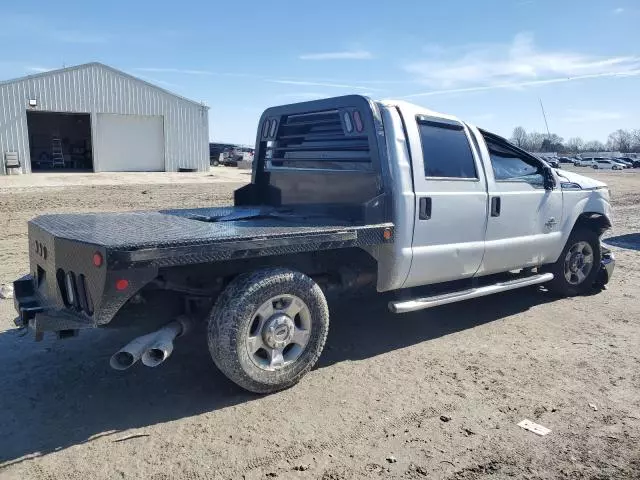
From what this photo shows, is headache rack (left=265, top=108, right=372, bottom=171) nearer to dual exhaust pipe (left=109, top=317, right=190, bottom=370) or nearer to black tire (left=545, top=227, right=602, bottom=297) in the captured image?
dual exhaust pipe (left=109, top=317, right=190, bottom=370)

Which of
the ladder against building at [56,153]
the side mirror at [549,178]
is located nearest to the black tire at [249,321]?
the side mirror at [549,178]

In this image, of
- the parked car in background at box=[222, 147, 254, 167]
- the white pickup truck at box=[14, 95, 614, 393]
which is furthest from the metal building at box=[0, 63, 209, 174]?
the white pickup truck at box=[14, 95, 614, 393]

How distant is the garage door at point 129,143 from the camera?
29.5 meters

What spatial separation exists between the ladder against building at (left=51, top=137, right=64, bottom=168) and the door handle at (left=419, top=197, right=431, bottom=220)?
3226cm

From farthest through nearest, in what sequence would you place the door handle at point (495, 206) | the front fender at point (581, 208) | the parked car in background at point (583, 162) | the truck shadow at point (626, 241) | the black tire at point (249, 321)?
the parked car in background at point (583, 162), the truck shadow at point (626, 241), the front fender at point (581, 208), the door handle at point (495, 206), the black tire at point (249, 321)

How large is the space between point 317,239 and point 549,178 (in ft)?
11.0

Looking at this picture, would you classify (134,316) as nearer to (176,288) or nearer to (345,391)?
(176,288)

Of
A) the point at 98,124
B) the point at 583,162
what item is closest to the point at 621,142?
the point at 583,162

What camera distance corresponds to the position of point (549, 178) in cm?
613

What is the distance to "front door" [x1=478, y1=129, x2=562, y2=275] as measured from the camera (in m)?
5.48

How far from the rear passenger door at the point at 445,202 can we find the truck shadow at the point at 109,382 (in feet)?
2.55

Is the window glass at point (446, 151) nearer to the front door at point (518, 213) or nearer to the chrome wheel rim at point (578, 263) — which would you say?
the front door at point (518, 213)

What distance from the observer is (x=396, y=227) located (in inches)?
180

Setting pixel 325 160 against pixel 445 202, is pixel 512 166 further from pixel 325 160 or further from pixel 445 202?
pixel 325 160
